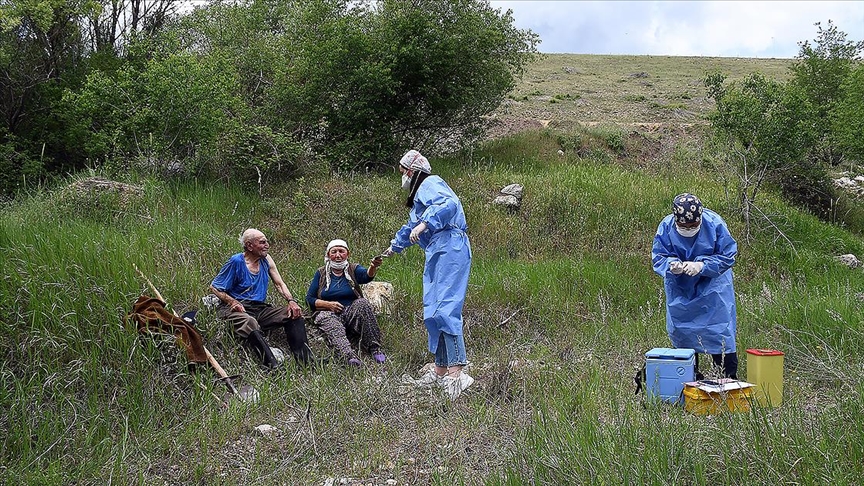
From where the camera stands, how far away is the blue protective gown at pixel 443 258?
5273mm

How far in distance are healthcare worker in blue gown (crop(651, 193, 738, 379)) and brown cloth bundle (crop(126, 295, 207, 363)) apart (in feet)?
11.0

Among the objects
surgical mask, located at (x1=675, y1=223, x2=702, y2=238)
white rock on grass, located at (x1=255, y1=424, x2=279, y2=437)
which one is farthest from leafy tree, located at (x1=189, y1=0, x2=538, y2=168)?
white rock on grass, located at (x1=255, y1=424, x2=279, y2=437)

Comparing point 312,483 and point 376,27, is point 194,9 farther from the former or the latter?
point 312,483

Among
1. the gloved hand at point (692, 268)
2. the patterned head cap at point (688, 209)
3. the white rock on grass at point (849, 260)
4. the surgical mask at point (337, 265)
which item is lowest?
the white rock on grass at point (849, 260)

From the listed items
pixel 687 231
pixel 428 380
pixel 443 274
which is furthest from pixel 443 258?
pixel 687 231

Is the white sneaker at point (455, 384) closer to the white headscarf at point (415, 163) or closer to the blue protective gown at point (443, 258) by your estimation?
the blue protective gown at point (443, 258)

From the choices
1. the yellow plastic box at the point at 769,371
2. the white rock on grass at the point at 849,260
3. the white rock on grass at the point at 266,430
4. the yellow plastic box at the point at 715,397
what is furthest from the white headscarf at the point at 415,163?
the white rock on grass at the point at 849,260

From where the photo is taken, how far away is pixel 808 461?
2.87 meters

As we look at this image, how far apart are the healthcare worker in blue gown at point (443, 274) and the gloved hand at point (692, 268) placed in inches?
64.2

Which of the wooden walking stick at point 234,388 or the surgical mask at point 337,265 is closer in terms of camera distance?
the wooden walking stick at point 234,388

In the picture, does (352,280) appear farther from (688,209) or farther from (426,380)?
(688,209)

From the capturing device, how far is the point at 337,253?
6.30 meters

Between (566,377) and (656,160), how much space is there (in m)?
9.87

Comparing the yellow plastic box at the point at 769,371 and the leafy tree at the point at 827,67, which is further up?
the leafy tree at the point at 827,67
